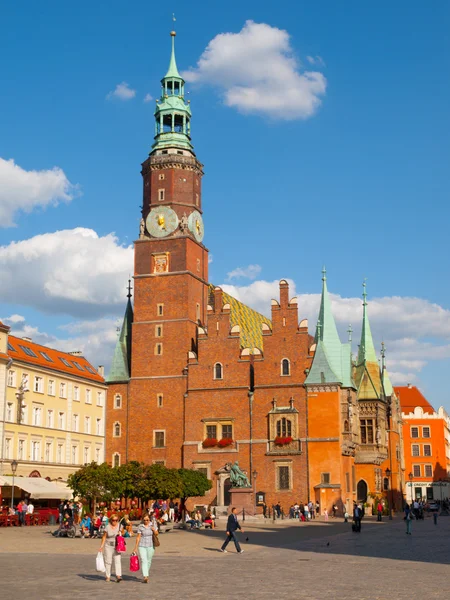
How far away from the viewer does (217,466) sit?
67812 millimetres

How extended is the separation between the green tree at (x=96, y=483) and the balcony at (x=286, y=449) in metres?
21.0

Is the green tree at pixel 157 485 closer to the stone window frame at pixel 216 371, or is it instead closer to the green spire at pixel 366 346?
the stone window frame at pixel 216 371

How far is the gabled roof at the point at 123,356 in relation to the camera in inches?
2891

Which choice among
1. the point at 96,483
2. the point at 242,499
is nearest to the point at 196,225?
the point at 242,499

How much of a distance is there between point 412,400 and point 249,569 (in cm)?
10144

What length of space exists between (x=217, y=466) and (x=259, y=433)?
433 cm

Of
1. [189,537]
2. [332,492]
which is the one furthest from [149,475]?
[332,492]

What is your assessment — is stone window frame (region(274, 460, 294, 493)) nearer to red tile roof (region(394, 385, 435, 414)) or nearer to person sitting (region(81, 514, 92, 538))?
person sitting (region(81, 514, 92, 538))

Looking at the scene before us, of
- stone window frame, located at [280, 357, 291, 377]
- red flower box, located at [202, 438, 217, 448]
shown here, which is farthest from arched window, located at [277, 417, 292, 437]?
red flower box, located at [202, 438, 217, 448]

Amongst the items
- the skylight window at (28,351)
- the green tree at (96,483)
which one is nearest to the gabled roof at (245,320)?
the skylight window at (28,351)

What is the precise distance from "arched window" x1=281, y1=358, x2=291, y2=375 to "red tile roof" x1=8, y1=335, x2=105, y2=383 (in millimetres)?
16737

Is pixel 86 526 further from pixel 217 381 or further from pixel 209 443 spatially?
pixel 217 381

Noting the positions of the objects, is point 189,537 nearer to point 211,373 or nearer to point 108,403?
point 211,373

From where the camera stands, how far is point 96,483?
46938mm
